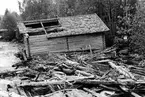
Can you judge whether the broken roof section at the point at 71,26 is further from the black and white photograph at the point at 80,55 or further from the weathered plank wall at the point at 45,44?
the weathered plank wall at the point at 45,44

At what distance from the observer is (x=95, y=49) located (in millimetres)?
22078

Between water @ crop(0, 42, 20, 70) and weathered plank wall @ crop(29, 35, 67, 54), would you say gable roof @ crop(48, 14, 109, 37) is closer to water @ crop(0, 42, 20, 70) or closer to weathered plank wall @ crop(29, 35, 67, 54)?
weathered plank wall @ crop(29, 35, 67, 54)

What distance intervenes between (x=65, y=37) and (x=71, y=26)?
1.77m

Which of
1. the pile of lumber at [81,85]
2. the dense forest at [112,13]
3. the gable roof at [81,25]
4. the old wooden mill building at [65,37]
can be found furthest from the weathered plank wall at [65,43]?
the pile of lumber at [81,85]

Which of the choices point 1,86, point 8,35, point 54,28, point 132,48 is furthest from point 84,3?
point 8,35

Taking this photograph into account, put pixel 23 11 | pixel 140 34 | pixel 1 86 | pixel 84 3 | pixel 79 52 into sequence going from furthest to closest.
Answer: pixel 23 11, pixel 84 3, pixel 79 52, pixel 140 34, pixel 1 86

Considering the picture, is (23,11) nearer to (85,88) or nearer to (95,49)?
(95,49)

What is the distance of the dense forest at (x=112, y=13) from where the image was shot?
18.6 meters

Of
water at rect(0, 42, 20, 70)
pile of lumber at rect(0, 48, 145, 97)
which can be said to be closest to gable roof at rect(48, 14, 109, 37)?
water at rect(0, 42, 20, 70)

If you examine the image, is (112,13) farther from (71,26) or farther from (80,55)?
(80,55)

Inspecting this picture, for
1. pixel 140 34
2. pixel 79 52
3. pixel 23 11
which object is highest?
pixel 23 11

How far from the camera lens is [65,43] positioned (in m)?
21.5

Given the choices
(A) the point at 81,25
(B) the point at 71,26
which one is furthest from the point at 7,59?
(A) the point at 81,25

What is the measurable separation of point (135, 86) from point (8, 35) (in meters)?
44.0
